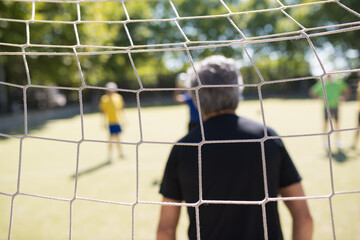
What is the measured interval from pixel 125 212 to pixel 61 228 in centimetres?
72

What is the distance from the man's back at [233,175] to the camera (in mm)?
1355

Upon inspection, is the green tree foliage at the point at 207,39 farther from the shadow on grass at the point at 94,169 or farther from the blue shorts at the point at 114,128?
the shadow on grass at the point at 94,169

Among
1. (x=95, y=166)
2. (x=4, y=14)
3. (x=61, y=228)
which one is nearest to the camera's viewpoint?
(x=61, y=228)

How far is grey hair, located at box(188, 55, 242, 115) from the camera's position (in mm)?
1426

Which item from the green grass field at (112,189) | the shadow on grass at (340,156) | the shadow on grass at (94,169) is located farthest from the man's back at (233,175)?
the shadow on grass at (340,156)

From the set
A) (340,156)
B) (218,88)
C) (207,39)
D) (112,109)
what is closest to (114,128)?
(112,109)

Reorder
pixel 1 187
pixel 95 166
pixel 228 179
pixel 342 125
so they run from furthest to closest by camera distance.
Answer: pixel 342 125
pixel 95 166
pixel 1 187
pixel 228 179

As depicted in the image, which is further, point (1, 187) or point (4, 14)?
point (4, 14)

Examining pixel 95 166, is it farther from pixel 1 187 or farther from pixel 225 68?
pixel 225 68

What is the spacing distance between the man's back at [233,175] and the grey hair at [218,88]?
9 centimetres

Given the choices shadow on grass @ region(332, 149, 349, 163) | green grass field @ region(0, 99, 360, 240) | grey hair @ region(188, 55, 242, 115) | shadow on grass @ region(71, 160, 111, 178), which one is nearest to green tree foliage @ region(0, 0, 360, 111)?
green grass field @ region(0, 99, 360, 240)

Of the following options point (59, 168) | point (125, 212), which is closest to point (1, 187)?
point (59, 168)

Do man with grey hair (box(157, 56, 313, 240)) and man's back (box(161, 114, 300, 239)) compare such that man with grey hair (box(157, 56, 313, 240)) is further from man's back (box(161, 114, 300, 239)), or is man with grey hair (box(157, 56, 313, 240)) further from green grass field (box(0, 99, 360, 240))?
green grass field (box(0, 99, 360, 240))

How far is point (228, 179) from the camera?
136 cm
